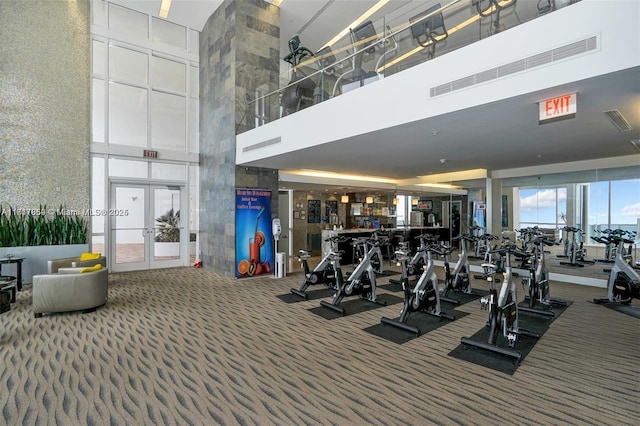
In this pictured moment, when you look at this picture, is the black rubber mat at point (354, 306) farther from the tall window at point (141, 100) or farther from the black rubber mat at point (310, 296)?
the tall window at point (141, 100)

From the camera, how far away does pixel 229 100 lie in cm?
784

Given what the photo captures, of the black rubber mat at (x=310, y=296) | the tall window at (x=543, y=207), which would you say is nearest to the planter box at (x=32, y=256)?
the black rubber mat at (x=310, y=296)

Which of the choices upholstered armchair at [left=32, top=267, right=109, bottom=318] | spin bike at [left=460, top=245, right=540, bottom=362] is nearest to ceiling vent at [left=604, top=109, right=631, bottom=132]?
spin bike at [left=460, top=245, right=540, bottom=362]

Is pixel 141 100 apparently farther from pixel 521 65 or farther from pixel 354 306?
pixel 521 65

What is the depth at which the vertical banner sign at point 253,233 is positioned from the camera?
7508mm

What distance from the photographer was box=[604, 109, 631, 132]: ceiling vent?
3941 mm

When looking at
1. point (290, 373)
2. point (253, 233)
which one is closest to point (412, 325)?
point (290, 373)

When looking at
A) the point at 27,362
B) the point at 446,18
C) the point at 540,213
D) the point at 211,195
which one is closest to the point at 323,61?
the point at 446,18

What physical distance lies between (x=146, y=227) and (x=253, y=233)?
126 inches

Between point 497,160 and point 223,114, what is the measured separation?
6.73 meters

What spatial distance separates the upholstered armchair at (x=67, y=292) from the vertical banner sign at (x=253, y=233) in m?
2.98

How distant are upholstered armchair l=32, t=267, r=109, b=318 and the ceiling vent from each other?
737 centimetres

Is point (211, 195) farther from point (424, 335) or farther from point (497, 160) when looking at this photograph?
point (497, 160)

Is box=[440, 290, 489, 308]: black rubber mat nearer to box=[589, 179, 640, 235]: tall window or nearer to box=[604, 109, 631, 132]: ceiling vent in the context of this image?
box=[604, 109, 631, 132]: ceiling vent
